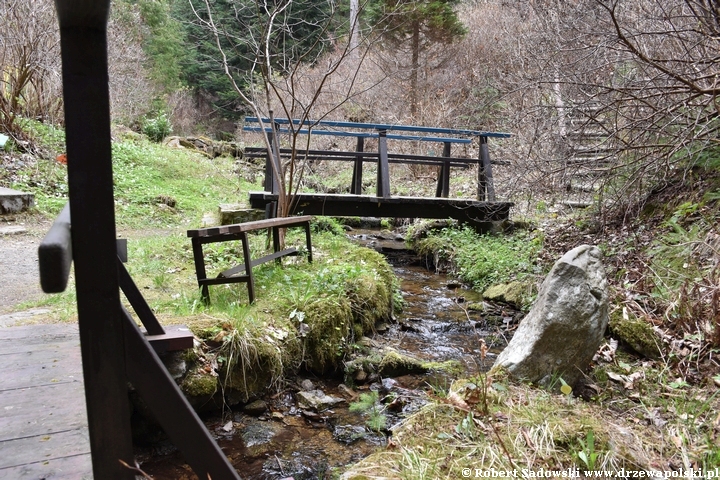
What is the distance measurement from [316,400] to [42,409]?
6.42 feet

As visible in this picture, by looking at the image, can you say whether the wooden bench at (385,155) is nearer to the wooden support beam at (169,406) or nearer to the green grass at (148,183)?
the green grass at (148,183)

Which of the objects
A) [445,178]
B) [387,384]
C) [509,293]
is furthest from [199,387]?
[445,178]

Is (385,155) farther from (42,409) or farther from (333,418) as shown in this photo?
(42,409)

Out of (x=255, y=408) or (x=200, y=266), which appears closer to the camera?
(x=255, y=408)

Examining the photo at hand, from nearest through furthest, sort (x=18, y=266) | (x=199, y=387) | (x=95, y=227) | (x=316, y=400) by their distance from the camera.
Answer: (x=95, y=227), (x=199, y=387), (x=316, y=400), (x=18, y=266)

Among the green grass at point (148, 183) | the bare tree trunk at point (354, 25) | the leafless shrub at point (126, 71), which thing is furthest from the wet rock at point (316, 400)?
the leafless shrub at point (126, 71)

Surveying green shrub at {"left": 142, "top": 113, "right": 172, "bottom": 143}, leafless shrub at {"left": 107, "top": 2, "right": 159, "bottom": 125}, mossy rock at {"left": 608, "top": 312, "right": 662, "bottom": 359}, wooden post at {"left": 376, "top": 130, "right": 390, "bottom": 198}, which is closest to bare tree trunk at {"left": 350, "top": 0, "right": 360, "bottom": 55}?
wooden post at {"left": 376, "top": 130, "right": 390, "bottom": 198}

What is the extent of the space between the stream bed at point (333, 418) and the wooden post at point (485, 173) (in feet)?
10.6

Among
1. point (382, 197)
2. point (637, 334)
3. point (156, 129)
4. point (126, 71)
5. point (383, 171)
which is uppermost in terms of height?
point (126, 71)

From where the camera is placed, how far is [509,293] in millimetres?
5984

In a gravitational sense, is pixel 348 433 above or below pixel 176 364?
below

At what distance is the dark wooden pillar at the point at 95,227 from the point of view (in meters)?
1.02

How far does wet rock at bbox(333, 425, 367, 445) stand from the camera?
10.6ft

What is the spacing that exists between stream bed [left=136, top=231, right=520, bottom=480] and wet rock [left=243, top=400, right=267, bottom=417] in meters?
0.02
